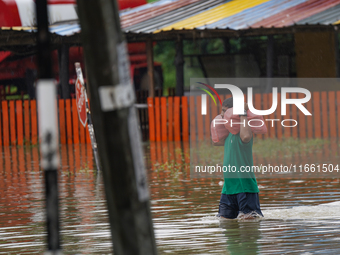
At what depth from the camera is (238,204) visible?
6219mm

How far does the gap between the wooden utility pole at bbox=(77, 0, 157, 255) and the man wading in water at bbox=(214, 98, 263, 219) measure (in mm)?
3567

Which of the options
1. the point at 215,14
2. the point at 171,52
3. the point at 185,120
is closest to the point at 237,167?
the point at 185,120

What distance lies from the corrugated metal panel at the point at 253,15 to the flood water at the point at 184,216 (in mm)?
5395

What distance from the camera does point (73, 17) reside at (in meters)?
20.7

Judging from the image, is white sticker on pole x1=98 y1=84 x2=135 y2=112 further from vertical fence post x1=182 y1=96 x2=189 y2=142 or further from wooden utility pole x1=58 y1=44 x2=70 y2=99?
wooden utility pole x1=58 y1=44 x2=70 y2=99

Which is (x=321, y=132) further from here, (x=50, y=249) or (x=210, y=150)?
(x=50, y=249)

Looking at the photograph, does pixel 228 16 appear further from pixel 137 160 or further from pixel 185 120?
pixel 137 160

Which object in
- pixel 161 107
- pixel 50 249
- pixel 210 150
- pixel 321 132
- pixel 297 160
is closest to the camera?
pixel 50 249

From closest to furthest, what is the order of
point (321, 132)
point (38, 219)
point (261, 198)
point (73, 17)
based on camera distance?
point (38, 219)
point (261, 198)
point (321, 132)
point (73, 17)

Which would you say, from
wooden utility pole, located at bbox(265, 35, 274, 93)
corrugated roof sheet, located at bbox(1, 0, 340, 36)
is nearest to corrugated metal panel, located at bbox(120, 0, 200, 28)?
corrugated roof sheet, located at bbox(1, 0, 340, 36)

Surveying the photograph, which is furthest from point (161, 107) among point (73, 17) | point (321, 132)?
point (73, 17)

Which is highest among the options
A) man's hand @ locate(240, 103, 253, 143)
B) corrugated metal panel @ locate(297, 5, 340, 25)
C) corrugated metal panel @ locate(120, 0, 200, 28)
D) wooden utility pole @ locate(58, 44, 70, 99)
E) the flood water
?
corrugated metal panel @ locate(120, 0, 200, 28)

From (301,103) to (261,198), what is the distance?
29.3 feet

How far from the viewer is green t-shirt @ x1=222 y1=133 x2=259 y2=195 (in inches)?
240
